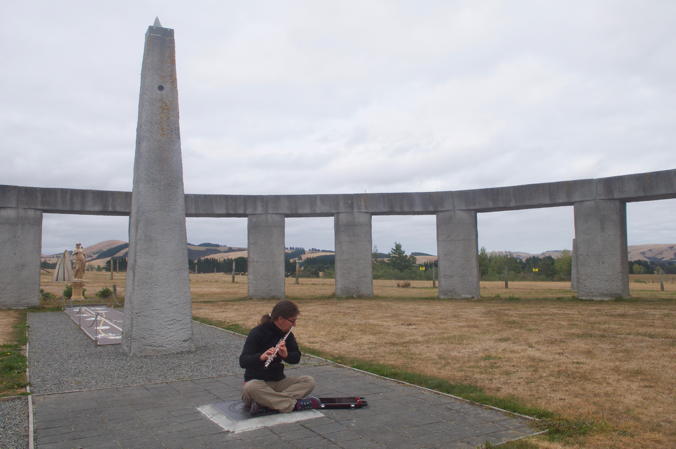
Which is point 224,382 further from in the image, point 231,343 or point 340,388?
point 231,343

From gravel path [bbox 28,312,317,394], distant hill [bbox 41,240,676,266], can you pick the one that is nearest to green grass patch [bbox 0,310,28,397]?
gravel path [bbox 28,312,317,394]

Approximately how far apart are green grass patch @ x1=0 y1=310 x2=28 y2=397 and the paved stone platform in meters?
0.31

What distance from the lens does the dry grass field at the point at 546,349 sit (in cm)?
542

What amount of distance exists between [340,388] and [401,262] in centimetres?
6583

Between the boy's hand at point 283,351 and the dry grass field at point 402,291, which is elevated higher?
the boy's hand at point 283,351

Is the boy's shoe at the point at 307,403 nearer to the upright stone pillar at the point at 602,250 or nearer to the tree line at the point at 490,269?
the upright stone pillar at the point at 602,250

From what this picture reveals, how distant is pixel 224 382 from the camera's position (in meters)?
7.00

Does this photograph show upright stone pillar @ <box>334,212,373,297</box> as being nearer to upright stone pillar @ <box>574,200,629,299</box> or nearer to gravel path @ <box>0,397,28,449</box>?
upright stone pillar @ <box>574,200,629,299</box>

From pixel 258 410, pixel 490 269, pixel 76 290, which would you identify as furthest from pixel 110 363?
pixel 490 269

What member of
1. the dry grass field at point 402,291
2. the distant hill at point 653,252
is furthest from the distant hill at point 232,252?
the dry grass field at point 402,291

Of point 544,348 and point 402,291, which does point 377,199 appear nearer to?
point 402,291

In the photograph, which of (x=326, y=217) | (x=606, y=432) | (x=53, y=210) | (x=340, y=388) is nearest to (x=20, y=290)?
(x=53, y=210)

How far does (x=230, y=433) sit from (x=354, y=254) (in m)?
17.8

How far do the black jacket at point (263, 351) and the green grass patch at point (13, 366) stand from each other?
11.0 feet
